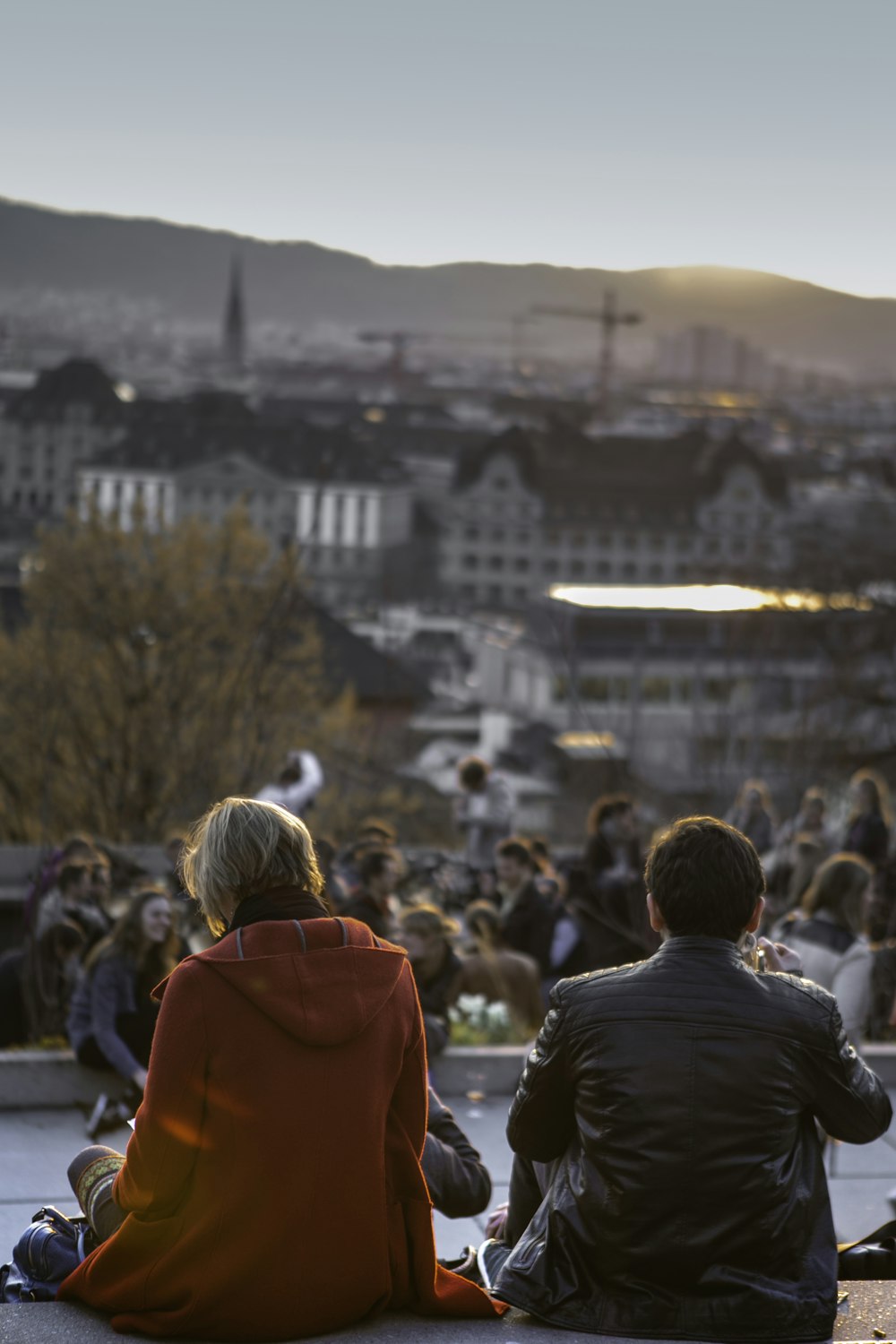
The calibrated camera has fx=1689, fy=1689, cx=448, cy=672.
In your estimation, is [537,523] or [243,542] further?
[537,523]

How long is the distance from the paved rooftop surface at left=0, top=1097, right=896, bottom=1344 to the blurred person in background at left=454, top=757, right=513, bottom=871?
3917 mm

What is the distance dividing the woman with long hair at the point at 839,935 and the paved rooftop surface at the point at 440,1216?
1.64 ft

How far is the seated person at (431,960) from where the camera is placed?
6027 mm

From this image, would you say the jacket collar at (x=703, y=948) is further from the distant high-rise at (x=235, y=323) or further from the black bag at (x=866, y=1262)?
the distant high-rise at (x=235, y=323)

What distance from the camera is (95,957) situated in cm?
599

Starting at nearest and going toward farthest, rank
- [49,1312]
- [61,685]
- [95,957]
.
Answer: [49,1312] < [95,957] < [61,685]

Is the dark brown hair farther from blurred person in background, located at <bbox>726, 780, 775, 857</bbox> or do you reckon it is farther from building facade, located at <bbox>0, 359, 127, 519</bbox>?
building facade, located at <bbox>0, 359, 127, 519</bbox>

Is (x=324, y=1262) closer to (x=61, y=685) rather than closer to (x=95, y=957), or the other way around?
(x=95, y=957)

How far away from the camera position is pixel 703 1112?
115 inches

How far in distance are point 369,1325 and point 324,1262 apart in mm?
203

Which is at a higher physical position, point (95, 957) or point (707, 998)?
point (707, 998)

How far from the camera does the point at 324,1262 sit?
→ 9.70 feet

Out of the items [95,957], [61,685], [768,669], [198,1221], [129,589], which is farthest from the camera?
[129,589]

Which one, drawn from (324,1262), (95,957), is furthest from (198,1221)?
(95,957)
